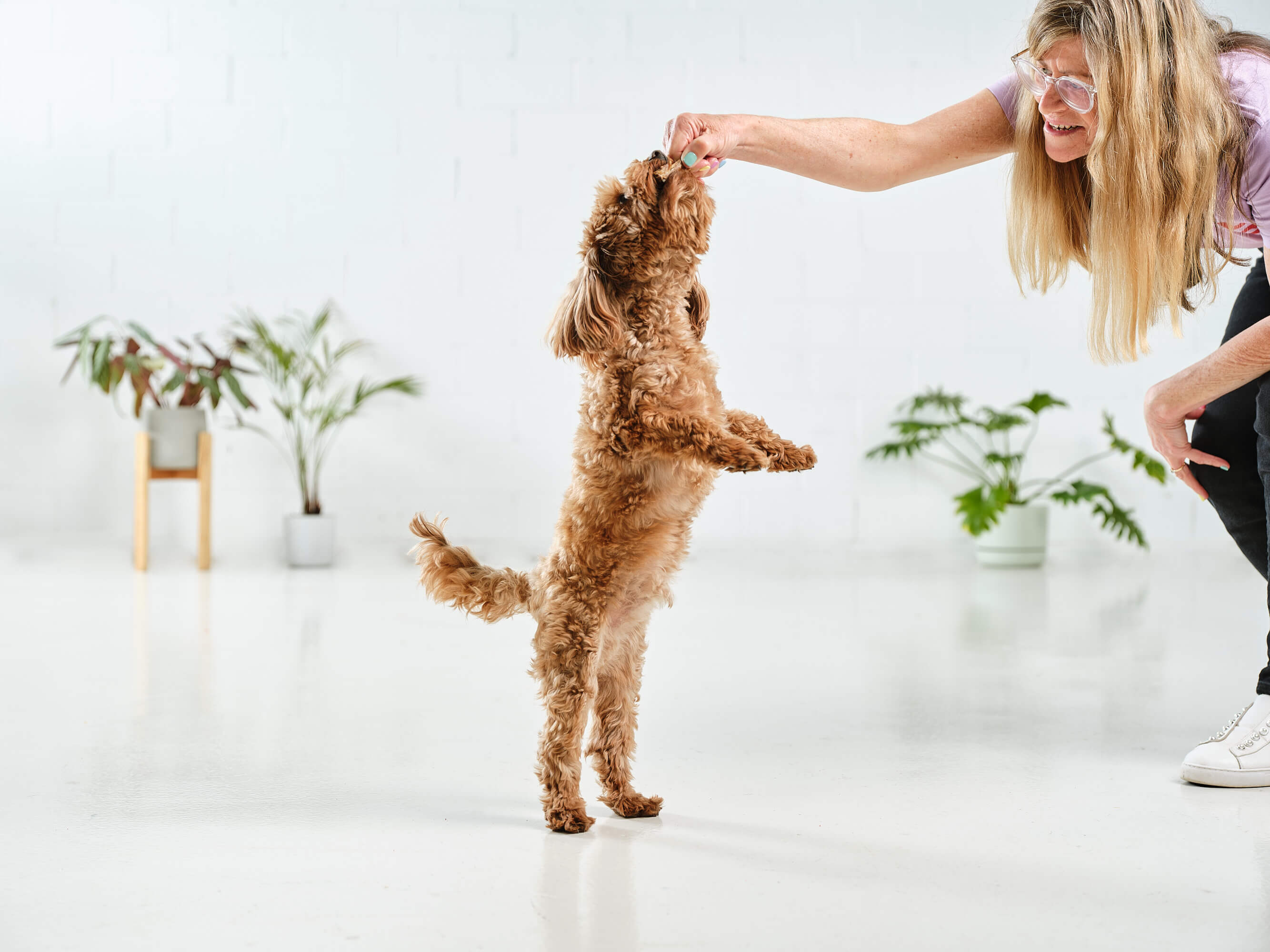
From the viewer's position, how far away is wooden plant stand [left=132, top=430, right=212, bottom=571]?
455 centimetres

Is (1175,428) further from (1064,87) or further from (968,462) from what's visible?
(968,462)

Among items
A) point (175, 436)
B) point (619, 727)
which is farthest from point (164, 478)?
point (619, 727)

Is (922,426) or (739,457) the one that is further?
(922,426)

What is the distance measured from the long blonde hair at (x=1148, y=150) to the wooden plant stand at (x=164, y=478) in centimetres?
370

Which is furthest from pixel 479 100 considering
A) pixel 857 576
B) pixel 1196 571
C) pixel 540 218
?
pixel 1196 571

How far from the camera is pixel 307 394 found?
16.4 feet

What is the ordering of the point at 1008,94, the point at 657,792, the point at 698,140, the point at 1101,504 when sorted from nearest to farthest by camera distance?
the point at 698,140, the point at 657,792, the point at 1008,94, the point at 1101,504

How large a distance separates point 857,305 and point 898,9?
1.41 m

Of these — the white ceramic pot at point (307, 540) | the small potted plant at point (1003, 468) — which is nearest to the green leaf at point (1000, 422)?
the small potted plant at point (1003, 468)

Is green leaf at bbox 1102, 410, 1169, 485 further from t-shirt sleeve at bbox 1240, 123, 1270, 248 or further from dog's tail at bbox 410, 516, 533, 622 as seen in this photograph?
dog's tail at bbox 410, 516, 533, 622

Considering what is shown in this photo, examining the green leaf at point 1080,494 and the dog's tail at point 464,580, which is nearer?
the dog's tail at point 464,580

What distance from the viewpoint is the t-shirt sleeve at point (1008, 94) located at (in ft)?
6.31

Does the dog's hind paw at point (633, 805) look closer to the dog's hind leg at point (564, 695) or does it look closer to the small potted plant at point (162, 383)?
the dog's hind leg at point (564, 695)

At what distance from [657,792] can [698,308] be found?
79 centimetres
